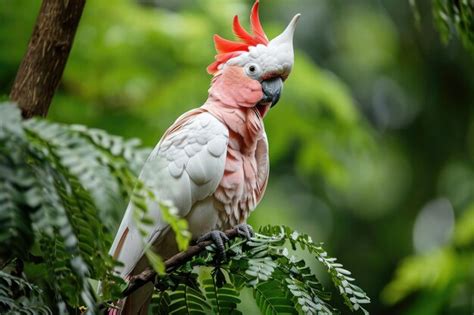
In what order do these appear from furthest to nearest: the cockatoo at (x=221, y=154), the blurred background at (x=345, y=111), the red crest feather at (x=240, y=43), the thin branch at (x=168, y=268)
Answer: the blurred background at (x=345, y=111)
the red crest feather at (x=240, y=43)
the cockatoo at (x=221, y=154)
the thin branch at (x=168, y=268)

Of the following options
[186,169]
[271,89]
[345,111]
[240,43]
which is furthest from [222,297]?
[345,111]

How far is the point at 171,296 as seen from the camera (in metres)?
1.54

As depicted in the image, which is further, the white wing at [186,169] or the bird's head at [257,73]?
the bird's head at [257,73]

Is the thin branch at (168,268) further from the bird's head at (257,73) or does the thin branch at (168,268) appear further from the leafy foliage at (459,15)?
the leafy foliage at (459,15)

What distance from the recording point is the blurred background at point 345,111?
3.26 meters

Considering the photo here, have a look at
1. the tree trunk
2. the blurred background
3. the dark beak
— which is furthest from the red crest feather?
the blurred background

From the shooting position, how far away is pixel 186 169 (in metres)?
1.81

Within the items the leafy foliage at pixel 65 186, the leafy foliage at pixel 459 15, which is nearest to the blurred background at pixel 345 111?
the leafy foliage at pixel 459 15

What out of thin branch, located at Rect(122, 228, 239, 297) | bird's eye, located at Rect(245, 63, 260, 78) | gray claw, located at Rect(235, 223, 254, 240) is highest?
bird's eye, located at Rect(245, 63, 260, 78)

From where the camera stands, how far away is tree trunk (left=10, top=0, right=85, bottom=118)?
65.9 inches

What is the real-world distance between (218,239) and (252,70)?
1.69ft

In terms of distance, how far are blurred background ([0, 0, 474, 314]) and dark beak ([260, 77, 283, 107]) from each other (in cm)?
133

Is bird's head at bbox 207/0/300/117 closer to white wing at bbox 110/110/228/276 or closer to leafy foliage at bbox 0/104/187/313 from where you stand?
white wing at bbox 110/110/228/276

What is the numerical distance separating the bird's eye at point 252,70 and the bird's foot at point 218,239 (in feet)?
1.45
